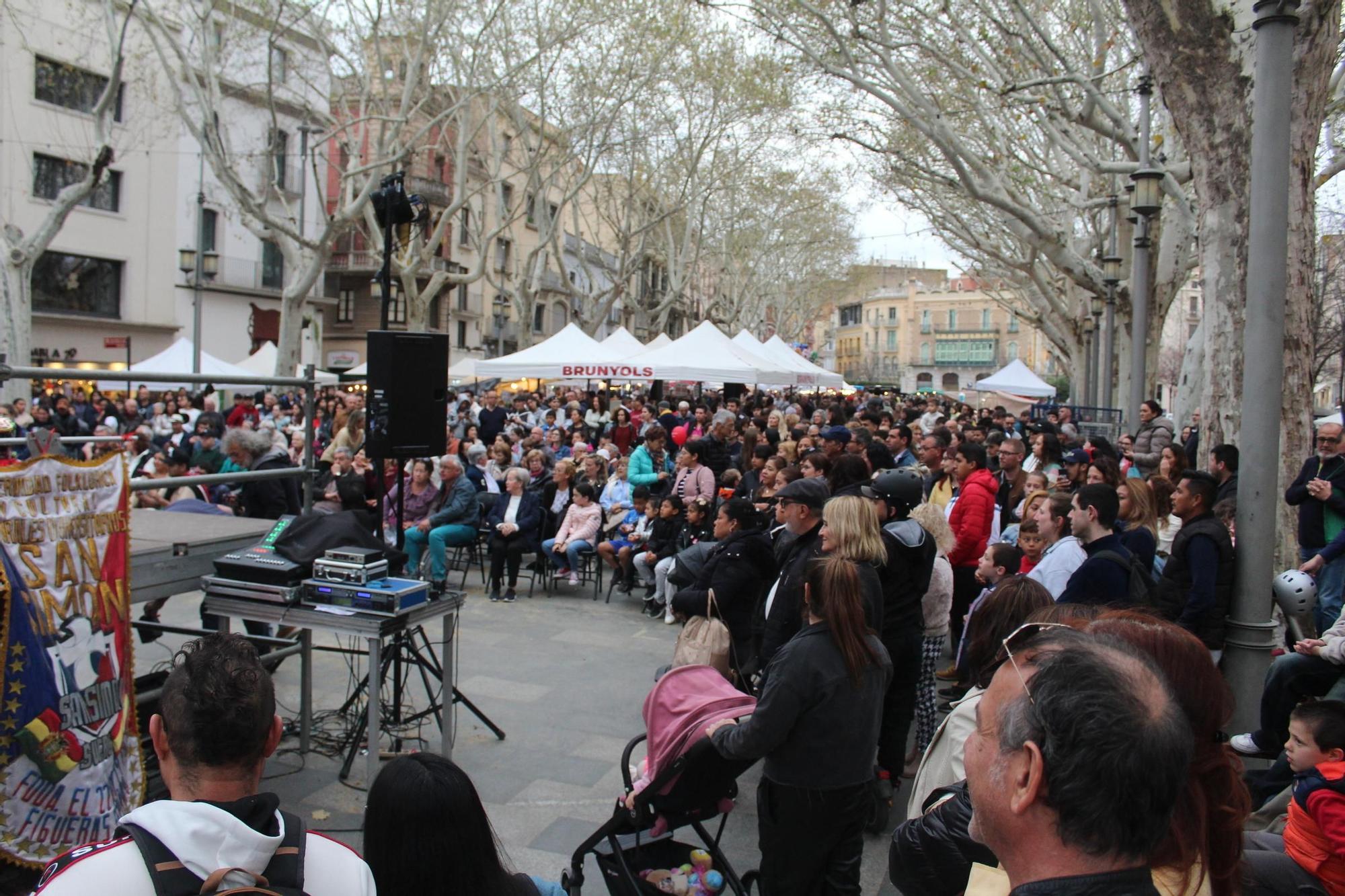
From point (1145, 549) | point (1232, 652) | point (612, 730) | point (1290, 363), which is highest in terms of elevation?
point (1290, 363)

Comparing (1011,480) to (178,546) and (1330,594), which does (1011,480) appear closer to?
(1330,594)

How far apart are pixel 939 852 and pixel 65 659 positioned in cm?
343

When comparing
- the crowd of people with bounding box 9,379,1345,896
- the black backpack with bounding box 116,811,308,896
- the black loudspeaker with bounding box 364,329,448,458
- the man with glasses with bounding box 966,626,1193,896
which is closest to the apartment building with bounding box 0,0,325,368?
the crowd of people with bounding box 9,379,1345,896

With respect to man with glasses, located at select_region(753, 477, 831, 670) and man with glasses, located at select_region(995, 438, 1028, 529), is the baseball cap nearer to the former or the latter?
man with glasses, located at select_region(753, 477, 831, 670)

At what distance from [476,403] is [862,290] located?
8559cm

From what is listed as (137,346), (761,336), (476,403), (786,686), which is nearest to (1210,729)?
(786,686)

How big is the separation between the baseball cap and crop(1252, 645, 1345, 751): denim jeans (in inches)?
92.2

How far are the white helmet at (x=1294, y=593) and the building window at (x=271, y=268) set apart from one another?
116 feet

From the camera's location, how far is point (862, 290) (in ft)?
335

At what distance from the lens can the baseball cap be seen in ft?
16.0

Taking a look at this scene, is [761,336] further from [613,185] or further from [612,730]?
[612,730]

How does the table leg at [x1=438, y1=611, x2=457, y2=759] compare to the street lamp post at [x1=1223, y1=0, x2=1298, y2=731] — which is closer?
the street lamp post at [x1=1223, y1=0, x2=1298, y2=731]

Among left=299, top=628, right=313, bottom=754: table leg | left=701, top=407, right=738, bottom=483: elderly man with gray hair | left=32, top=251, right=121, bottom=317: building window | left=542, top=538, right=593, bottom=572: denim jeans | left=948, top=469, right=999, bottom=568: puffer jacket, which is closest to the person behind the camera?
left=299, top=628, right=313, bottom=754: table leg

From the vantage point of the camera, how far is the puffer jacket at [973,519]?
689 cm
